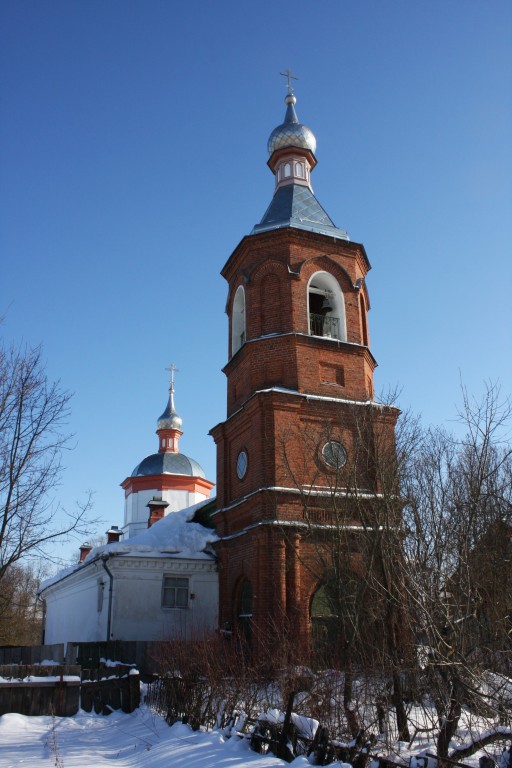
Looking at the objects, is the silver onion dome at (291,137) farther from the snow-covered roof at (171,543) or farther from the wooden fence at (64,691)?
the wooden fence at (64,691)

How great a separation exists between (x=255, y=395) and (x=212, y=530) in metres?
6.67

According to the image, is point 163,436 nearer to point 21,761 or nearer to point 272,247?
point 272,247

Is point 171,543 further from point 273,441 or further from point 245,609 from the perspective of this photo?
point 273,441

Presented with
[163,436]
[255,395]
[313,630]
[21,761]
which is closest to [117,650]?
[313,630]

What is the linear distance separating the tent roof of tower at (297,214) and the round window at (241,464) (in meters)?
6.09

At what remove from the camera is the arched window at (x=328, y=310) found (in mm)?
18141

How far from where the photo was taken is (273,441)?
1590cm

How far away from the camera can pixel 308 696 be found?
8328mm

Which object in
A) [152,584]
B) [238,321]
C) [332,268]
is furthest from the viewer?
[238,321]

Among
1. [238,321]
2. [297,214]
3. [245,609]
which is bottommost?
[245,609]

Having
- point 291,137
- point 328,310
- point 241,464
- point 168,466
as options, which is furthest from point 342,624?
point 168,466

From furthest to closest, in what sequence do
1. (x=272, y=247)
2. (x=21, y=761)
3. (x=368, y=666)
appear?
(x=272, y=247), (x=368, y=666), (x=21, y=761)

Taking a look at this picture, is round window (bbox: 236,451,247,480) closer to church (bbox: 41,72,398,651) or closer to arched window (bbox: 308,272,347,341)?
church (bbox: 41,72,398,651)

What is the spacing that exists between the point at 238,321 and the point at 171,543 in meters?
6.87
